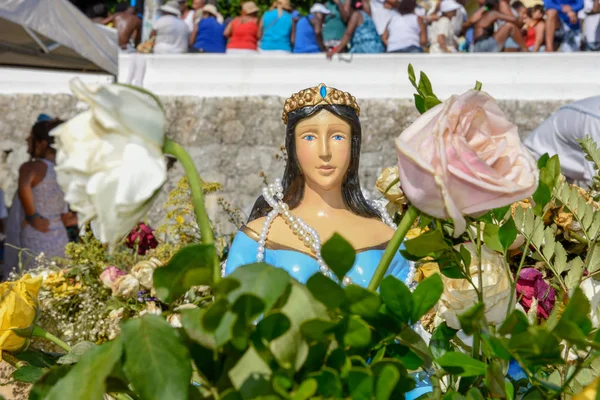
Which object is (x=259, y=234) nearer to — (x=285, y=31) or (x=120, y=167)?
(x=120, y=167)

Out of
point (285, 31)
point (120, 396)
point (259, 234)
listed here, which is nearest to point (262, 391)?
point (120, 396)

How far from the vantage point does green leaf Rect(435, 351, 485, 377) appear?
0.59 metres

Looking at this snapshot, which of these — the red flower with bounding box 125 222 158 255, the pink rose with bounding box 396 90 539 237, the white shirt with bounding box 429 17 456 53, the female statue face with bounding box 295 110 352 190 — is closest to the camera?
the pink rose with bounding box 396 90 539 237

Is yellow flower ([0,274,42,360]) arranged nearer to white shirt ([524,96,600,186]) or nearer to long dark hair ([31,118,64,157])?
white shirt ([524,96,600,186])

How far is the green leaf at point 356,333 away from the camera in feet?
1.81

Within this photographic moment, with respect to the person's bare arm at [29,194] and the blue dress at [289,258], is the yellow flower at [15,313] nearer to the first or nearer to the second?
the blue dress at [289,258]

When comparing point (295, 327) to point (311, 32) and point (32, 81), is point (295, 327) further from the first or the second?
point (32, 81)

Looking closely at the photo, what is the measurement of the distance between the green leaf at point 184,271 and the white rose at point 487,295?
20cm

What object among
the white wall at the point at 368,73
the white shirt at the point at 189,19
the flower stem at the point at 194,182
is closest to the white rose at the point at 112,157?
the flower stem at the point at 194,182

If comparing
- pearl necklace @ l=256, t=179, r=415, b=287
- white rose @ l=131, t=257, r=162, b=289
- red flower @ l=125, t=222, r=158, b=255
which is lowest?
red flower @ l=125, t=222, r=158, b=255

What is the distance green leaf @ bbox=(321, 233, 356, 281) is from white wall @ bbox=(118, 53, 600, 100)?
5.57 meters

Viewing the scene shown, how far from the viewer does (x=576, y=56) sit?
609 cm

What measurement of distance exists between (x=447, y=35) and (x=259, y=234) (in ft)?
17.7

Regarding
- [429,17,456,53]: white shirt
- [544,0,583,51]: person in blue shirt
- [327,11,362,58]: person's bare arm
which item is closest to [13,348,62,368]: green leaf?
[327,11,362,58]: person's bare arm
